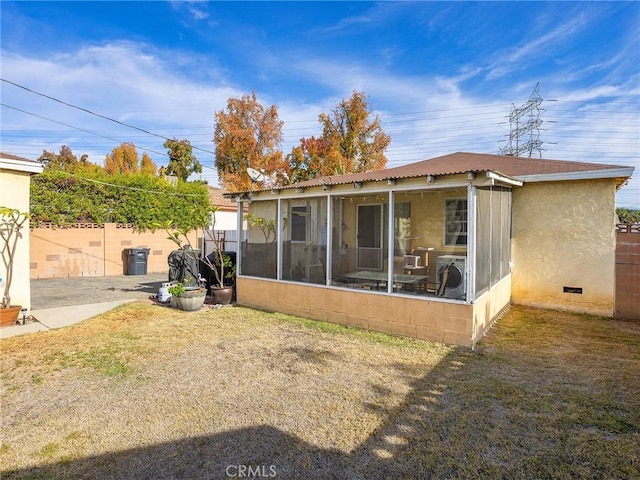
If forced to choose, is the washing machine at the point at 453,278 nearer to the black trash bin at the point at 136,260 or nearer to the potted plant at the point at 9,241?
the potted plant at the point at 9,241

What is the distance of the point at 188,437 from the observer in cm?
307

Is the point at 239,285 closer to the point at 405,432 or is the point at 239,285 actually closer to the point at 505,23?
the point at 405,432

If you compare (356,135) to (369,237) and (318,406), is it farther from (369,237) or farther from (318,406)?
(318,406)

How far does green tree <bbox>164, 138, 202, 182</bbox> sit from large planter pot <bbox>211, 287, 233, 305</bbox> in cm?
2340

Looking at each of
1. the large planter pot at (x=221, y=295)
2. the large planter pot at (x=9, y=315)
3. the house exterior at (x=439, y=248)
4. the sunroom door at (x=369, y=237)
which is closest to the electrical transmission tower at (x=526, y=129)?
the house exterior at (x=439, y=248)

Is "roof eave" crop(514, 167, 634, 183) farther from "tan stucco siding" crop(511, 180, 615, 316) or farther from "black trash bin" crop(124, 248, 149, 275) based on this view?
"black trash bin" crop(124, 248, 149, 275)

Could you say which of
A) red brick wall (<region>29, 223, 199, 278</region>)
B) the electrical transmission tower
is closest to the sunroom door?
red brick wall (<region>29, 223, 199, 278</region>)

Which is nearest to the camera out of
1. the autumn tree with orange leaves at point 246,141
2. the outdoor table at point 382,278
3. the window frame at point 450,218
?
the outdoor table at point 382,278

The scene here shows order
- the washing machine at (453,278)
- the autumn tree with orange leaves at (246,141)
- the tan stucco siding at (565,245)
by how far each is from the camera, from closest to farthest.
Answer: the washing machine at (453,278)
the tan stucco siding at (565,245)
the autumn tree with orange leaves at (246,141)

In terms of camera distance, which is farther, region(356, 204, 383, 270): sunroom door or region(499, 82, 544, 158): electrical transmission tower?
region(499, 82, 544, 158): electrical transmission tower

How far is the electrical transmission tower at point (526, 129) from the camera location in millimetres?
19438

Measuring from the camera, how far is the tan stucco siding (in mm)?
7199

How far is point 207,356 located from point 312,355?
4.74 feet

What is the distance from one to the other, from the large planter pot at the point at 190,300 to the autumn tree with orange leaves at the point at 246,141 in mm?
13743
